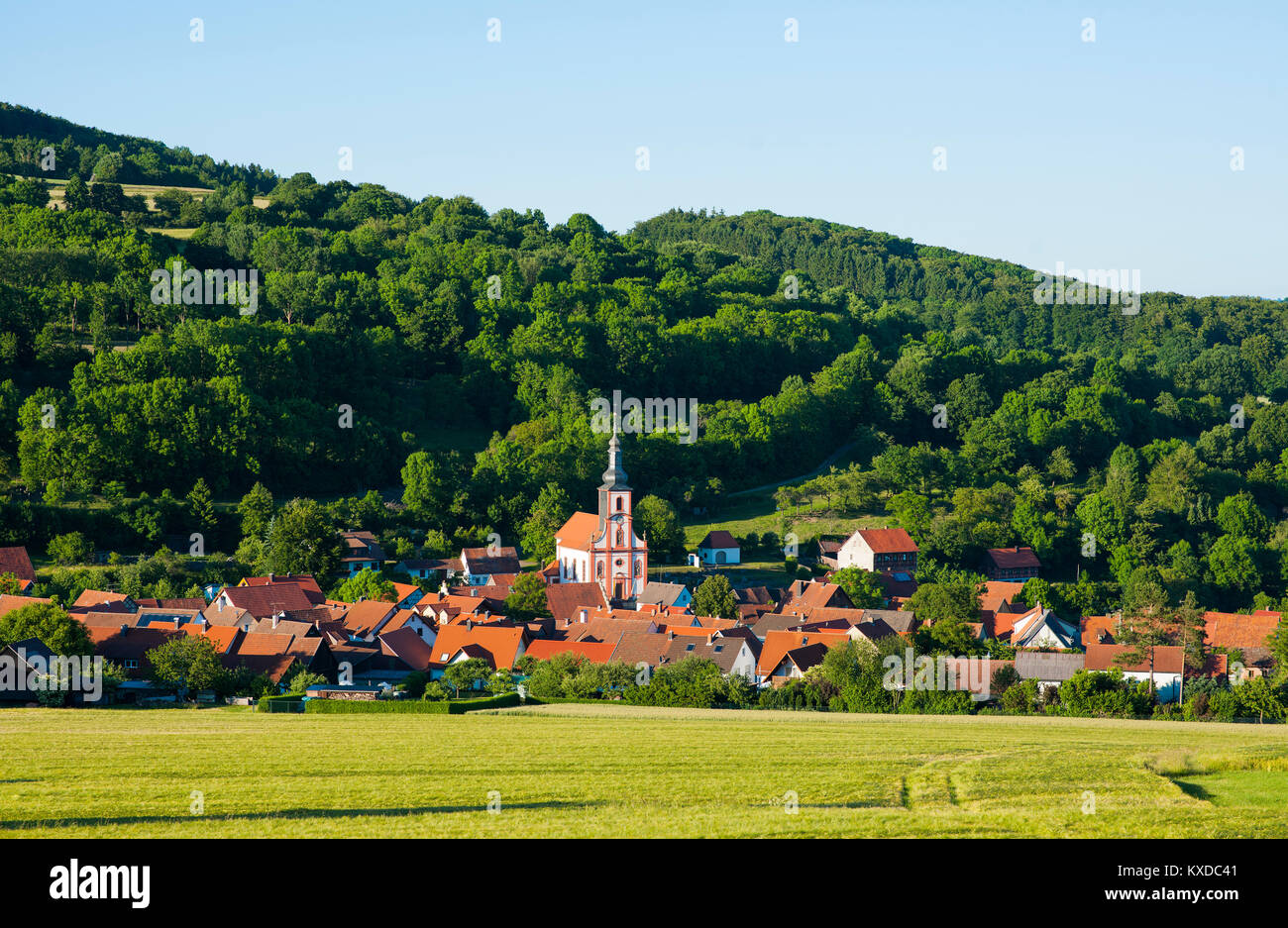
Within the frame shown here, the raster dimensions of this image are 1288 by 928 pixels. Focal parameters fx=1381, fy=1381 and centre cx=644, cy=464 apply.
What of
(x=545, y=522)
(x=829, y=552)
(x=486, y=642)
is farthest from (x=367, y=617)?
(x=829, y=552)

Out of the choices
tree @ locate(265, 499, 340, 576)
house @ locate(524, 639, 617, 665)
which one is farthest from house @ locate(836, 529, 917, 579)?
tree @ locate(265, 499, 340, 576)

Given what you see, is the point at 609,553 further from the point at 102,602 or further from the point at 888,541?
the point at 102,602

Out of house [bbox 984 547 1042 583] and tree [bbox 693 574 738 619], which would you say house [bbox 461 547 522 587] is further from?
house [bbox 984 547 1042 583]

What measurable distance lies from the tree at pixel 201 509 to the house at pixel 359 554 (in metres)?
6.89

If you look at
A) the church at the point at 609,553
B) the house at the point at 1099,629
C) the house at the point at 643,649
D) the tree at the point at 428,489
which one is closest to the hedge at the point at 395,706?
the house at the point at 643,649

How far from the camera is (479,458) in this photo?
8175 centimetres

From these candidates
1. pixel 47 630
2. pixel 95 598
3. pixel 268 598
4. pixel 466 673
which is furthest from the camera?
pixel 268 598

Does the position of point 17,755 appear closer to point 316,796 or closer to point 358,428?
point 316,796

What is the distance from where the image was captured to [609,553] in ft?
215

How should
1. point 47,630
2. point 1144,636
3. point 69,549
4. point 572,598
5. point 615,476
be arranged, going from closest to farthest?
point 47,630 < point 1144,636 < point 572,598 < point 69,549 < point 615,476

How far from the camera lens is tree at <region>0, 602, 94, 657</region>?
39.9 m

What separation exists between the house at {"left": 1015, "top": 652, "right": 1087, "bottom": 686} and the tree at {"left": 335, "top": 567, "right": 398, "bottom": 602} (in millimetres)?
25367

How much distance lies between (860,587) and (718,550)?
13160 mm
